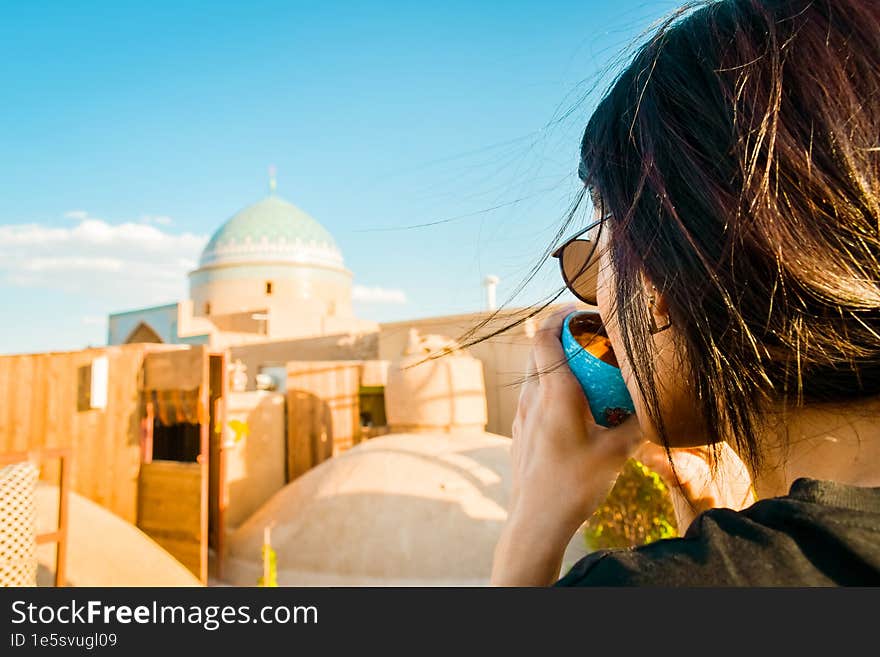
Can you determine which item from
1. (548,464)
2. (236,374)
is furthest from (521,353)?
(548,464)

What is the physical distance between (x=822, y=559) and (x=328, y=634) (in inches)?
17.6

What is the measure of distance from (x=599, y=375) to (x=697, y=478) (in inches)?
11.9

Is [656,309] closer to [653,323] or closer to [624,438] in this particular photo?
[653,323]

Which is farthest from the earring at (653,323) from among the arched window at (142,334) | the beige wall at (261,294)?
the beige wall at (261,294)

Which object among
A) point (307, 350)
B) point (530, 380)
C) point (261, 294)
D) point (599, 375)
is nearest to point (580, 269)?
point (599, 375)

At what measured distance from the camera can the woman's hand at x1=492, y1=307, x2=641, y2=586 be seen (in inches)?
38.1

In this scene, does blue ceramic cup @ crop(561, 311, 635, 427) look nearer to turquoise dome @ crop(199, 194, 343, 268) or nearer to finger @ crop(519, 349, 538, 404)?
finger @ crop(519, 349, 538, 404)

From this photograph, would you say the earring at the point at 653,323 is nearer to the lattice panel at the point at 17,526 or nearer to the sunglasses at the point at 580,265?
the sunglasses at the point at 580,265

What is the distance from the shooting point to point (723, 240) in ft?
2.07

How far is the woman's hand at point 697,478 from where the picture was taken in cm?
107

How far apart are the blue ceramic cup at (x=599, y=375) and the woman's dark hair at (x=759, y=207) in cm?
21

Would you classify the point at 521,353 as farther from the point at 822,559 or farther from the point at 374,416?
the point at 822,559

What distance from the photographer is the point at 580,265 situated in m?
0.93

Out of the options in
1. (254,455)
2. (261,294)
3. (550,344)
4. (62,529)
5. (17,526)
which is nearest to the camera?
(550,344)
